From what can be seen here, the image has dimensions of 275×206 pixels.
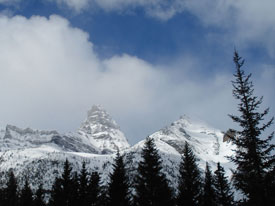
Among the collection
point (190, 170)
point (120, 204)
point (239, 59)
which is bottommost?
point (120, 204)

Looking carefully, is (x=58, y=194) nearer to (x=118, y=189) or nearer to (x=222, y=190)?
(x=118, y=189)

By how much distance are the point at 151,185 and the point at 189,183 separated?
5.98 meters

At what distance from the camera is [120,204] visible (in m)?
28.9

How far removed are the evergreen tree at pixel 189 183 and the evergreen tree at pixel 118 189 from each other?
552 centimetres

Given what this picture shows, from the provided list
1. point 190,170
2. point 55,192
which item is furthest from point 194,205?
point 55,192

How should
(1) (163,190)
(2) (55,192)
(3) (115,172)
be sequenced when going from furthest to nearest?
(2) (55,192), (3) (115,172), (1) (163,190)

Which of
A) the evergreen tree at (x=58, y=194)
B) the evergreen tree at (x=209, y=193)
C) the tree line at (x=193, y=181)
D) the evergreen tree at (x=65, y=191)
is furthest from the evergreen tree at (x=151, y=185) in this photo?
the evergreen tree at (x=58, y=194)

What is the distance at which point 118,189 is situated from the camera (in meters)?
30.2

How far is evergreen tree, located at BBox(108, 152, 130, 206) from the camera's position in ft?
96.5

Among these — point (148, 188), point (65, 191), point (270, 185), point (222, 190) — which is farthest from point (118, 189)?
point (222, 190)

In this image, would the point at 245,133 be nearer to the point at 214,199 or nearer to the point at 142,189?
the point at 142,189

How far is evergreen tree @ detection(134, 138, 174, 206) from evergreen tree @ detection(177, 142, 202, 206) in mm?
1643

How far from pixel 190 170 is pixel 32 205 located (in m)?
35.2

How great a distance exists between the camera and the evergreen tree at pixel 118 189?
2941cm
